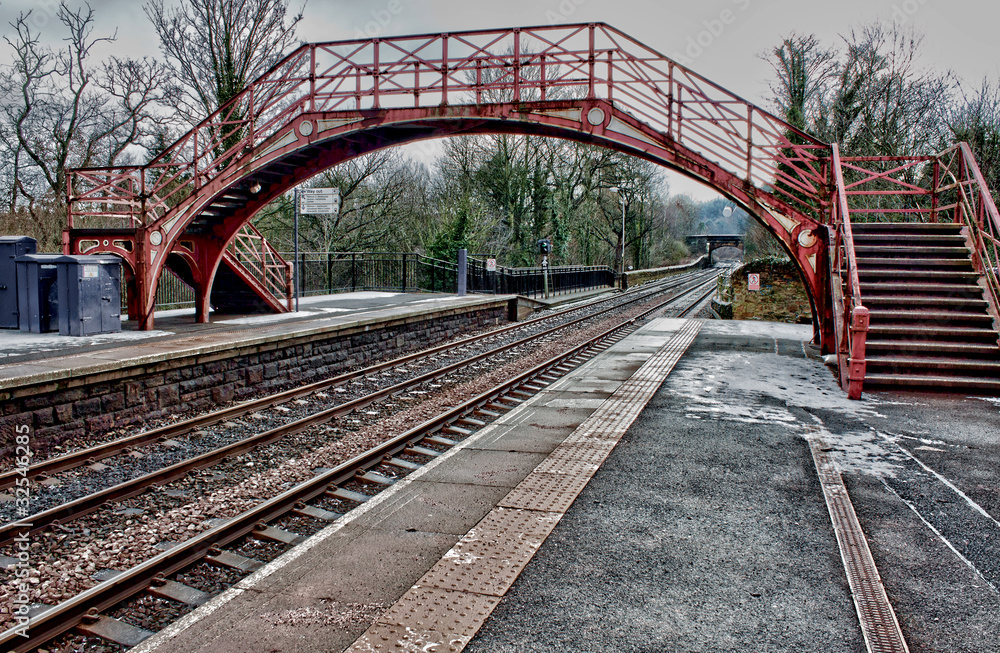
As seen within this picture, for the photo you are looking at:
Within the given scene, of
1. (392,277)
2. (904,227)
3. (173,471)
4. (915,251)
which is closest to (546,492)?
(173,471)

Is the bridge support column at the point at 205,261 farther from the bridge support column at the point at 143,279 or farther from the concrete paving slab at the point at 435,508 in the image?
the concrete paving slab at the point at 435,508

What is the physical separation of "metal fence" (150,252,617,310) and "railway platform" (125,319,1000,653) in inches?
554

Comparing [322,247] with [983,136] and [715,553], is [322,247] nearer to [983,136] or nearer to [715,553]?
[983,136]

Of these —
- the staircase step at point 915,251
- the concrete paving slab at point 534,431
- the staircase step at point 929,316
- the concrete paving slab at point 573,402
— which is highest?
the staircase step at point 915,251

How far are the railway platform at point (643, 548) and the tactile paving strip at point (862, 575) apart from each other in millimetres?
65

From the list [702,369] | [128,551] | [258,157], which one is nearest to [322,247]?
[258,157]

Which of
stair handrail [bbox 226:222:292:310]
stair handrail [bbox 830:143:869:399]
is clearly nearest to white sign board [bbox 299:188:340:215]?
stair handrail [bbox 226:222:292:310]

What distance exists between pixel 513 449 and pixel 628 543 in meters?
2.44

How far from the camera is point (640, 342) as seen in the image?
15188 mm

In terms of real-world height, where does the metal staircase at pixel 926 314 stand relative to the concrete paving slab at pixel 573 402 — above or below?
above

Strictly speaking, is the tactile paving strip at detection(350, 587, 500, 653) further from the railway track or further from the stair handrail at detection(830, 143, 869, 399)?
the stair handrail at detection(830, 143, 869, 399)

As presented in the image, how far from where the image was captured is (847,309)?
9742 millimetres

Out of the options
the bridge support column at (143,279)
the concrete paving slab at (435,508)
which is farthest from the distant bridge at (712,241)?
the concrete paving slab at (435,508)

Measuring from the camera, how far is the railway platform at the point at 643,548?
3.45 metres
